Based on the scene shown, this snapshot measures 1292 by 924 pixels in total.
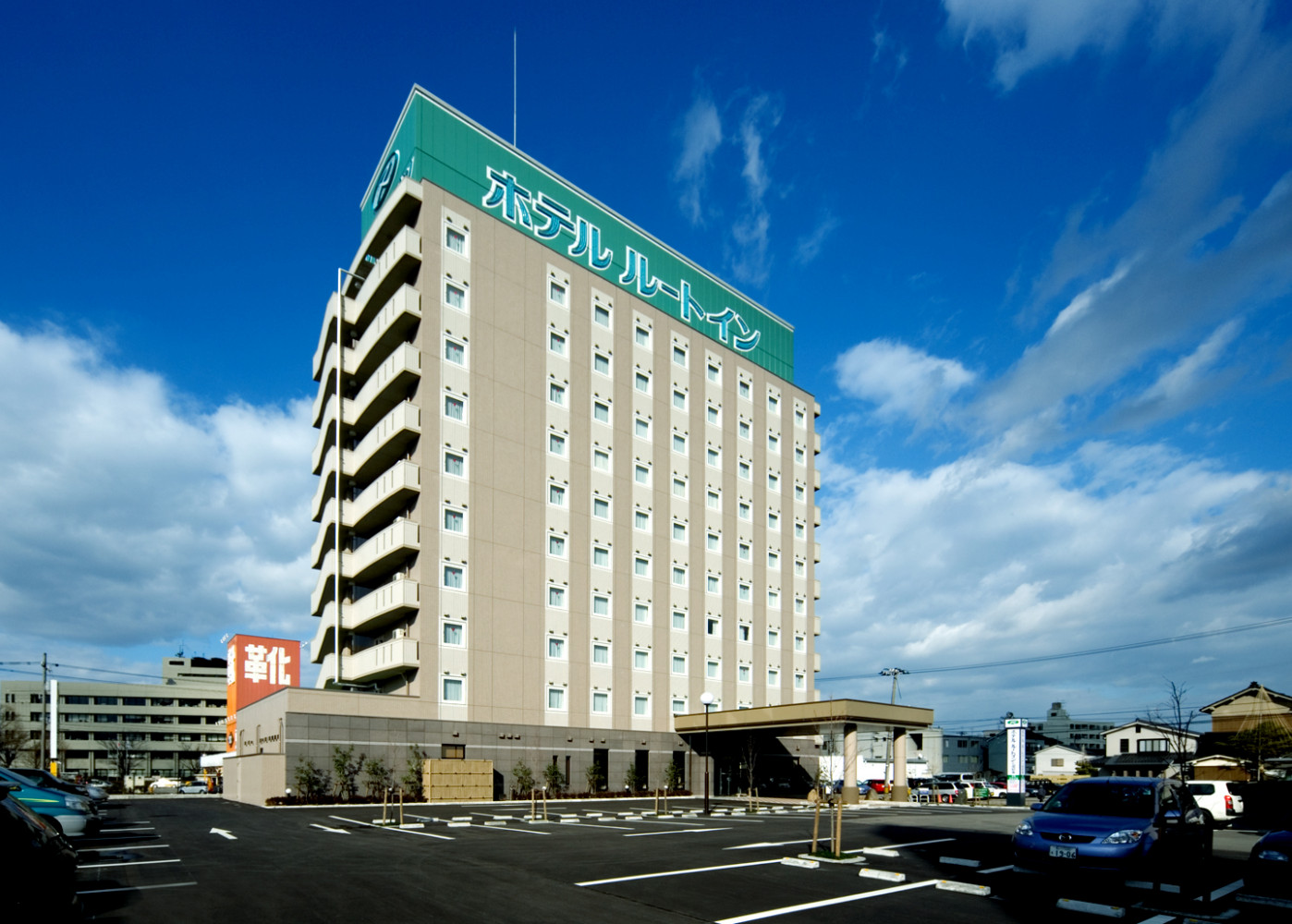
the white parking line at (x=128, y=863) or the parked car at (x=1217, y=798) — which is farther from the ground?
the white parking line at (x=128, y=863)

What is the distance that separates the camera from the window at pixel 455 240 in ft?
163

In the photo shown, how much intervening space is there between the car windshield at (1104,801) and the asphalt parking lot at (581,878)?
1.19 metres

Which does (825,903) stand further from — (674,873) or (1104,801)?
(1104,801)

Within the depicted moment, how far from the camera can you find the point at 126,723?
13138 centimetres

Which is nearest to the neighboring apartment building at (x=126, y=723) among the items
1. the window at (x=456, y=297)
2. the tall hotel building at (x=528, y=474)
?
the tall hotel building at (x=528, y=474)

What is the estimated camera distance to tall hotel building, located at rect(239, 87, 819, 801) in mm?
47062

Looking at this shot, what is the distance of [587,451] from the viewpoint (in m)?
54.8

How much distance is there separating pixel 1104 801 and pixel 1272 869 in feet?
8.60

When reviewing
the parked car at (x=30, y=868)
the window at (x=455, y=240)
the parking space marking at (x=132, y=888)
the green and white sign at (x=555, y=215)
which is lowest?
the parking space marking at (x=132, y=888)

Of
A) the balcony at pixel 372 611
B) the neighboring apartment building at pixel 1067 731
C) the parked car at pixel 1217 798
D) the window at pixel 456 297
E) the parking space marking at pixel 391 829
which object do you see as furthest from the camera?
the neighboring apartment building at pixel 1067 731

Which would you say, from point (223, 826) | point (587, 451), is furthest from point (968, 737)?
point (223, 826)

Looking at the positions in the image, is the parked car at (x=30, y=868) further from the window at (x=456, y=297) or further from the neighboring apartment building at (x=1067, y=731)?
the neighboring apartment building at (x=1067, y=731)

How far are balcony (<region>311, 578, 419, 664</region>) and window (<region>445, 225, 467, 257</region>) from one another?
1814cm

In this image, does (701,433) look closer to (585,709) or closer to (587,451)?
(587,451)
